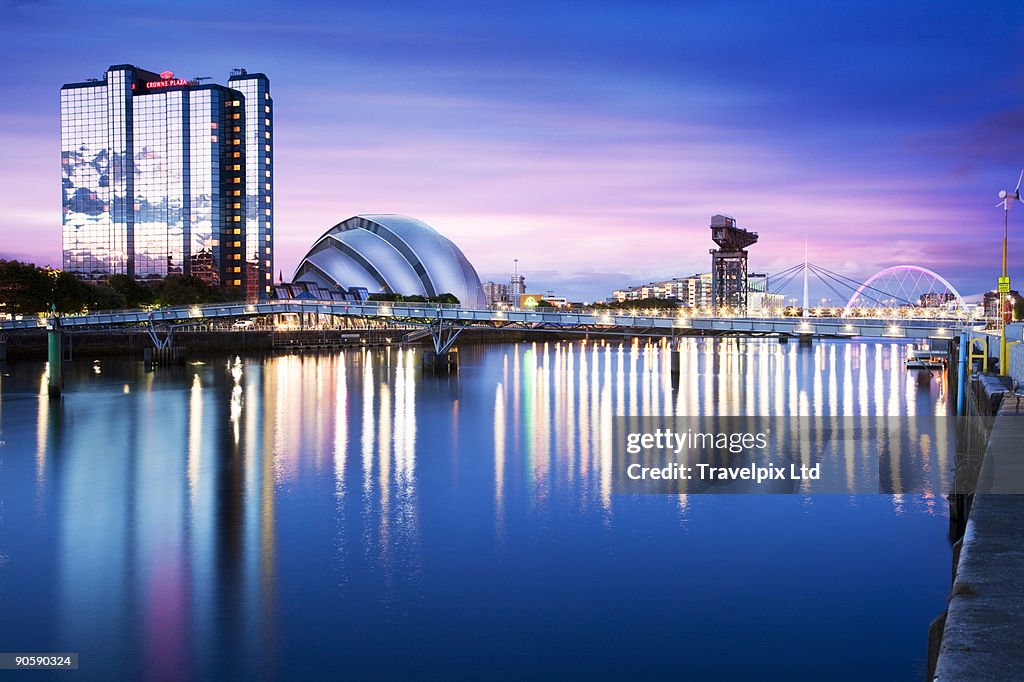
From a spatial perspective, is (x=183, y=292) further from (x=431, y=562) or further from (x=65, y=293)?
(x=431, y=562)

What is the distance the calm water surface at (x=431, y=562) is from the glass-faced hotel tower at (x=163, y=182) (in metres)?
123

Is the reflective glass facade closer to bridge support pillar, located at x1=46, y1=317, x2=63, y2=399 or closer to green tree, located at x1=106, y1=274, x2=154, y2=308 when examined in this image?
green tree, located at x1=106, y1=274, x2=154, y2=308

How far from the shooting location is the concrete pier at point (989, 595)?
5598 mm

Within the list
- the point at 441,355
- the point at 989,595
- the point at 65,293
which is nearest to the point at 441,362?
the point at 441,355

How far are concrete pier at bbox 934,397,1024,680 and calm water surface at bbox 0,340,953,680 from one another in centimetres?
264

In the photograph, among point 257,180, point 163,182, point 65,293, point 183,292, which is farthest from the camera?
point 257,180

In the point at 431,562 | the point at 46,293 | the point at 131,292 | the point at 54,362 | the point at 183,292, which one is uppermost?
the point at 183,292

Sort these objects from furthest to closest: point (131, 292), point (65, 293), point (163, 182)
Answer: point (163, 182), point (131, 292), point (65, 293)

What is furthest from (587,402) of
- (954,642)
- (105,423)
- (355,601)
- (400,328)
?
(400,328)

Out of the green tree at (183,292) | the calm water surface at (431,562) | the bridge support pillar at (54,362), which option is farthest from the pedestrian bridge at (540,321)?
the green tree at (183,292)

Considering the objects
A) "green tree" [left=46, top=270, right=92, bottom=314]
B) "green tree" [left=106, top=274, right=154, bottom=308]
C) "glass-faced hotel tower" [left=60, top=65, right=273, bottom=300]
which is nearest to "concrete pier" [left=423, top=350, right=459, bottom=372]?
"green tree" [left=46, top=270, right=92, bottom=314]

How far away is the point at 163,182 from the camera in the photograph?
5950 inches

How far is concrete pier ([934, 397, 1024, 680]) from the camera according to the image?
560 cm

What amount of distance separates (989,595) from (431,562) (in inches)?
405
